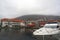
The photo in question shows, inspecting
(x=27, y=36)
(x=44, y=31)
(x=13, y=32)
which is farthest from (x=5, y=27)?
(x=44, y=31)

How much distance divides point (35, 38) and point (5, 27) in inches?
20.1

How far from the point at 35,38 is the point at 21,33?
0.78ft

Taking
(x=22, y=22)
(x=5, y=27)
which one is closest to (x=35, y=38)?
(x=22, y=22)

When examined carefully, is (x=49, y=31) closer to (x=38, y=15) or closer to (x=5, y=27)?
(x=38, y=15)

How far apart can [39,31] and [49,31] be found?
159mm

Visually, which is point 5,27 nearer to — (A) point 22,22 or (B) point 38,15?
(A) point 22,22

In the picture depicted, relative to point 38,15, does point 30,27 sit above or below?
below

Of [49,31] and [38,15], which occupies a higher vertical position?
[38,15]

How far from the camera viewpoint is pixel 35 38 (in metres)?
2.96

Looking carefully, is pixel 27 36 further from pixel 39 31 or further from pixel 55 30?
pixel 55 30

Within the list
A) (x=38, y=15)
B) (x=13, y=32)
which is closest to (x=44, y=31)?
(x=38, y=15)

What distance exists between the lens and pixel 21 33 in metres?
2.96

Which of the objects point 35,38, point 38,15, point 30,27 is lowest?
point 35,38

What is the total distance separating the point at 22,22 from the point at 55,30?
21.3 inches
